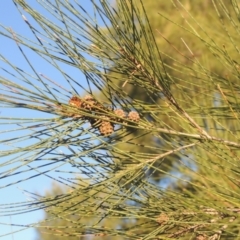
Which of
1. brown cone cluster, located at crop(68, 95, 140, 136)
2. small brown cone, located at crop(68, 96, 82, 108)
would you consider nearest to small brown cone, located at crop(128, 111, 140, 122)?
brown cone cluster, located at crop(68, 95, 140, 136)

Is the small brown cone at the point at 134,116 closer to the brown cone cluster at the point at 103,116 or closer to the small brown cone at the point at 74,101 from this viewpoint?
the brown cone cluster at the point at 103,116

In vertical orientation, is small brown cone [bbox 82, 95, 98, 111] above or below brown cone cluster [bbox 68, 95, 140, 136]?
above

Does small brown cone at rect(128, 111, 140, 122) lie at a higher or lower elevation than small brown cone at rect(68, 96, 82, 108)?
lower

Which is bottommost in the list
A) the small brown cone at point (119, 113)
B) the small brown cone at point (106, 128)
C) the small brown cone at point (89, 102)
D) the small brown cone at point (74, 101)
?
the small brown cone at point (106, 128)

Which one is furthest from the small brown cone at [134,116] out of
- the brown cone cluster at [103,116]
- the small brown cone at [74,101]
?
the small brown cone at [74,101]

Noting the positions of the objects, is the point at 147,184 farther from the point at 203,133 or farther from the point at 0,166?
the point at 0,166

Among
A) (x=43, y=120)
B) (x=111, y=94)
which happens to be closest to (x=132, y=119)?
(x=111, y=94)

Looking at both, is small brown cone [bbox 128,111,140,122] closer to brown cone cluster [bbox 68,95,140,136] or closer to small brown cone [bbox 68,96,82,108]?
brown cone cluster [bbox 68,95,140,136]

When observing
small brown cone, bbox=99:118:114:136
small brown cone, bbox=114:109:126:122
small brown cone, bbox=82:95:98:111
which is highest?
small brown cone, bbox=82:95:98:111

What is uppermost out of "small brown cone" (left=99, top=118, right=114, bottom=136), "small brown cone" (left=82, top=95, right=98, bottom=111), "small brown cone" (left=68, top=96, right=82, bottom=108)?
"small brown cone" (left=68, top=96, right=82, bottom=108)

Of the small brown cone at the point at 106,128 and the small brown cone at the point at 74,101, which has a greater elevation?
the small brown cone at the point at 74,101

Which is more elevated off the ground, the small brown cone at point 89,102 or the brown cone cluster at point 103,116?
the small brown cone at point 89,102
